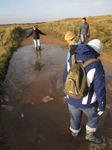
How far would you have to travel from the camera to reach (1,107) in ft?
15.3

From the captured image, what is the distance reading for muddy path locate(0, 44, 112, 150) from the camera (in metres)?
Result: 3.40

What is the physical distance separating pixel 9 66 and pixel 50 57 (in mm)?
2817

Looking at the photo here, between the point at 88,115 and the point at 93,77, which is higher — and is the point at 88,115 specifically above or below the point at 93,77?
below

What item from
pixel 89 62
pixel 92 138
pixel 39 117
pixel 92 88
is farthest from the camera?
pixel 39 117

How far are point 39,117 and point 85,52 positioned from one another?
8.46 feet

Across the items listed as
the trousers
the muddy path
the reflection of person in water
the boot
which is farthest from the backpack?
the reflection of person in water

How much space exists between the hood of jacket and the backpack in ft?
0.24

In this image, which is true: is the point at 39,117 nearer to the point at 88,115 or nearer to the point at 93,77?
the point at 88,115

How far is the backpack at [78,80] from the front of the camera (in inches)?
92.8

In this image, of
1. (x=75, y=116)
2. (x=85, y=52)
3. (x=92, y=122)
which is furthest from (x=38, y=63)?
(x=85, y=52)

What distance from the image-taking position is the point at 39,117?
4.26 metres

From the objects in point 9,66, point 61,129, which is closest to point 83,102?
point 61,129

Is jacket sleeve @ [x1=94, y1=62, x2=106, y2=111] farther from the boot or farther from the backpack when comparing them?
the boot

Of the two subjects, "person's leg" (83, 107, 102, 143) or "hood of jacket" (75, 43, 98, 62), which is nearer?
"hood of jacket" (75, 43, 98, 62)
